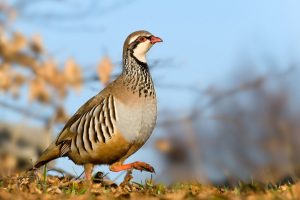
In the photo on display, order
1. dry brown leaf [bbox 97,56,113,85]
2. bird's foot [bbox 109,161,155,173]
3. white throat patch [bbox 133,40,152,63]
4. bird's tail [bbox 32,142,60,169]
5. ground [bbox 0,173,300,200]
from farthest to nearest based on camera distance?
dry brown leaf [bbox 97,56,113,85]
white throat patch [bbox 133,40,152,63]
bird's tail [bbox 32,142,60,169]
bird's foot [bbox 109,161,155,173]
ground [bbox 0,173,300,200]

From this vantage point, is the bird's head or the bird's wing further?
the bird's head

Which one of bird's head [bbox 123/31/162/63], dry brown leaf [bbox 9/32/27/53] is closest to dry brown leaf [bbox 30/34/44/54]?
dry brown leaf [bbox 9/32/27/53]

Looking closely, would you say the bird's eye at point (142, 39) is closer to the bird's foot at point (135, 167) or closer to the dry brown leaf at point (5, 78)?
the bird's foot at point (135, 167)

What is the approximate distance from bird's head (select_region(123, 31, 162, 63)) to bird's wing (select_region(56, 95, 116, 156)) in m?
0.57

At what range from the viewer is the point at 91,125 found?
19.8 feet

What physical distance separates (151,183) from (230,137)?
30.1 metres

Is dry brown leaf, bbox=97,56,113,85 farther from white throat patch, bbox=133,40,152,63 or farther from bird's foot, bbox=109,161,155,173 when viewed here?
bird's foot, bbox=109,161,155,173

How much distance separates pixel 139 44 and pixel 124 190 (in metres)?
1.75

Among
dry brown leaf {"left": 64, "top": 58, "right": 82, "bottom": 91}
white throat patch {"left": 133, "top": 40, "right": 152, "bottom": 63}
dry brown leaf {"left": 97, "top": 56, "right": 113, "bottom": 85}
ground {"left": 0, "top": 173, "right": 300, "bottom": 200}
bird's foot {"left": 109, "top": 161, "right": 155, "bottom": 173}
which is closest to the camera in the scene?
ground {"left": 0, "top": 173, "right": 300, "bottom": 200}

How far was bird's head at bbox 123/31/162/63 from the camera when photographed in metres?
6.36

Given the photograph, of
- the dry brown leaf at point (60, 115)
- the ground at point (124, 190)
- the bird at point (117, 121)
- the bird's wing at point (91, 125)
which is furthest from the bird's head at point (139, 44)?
the dry brown leaf at point (60, 115)

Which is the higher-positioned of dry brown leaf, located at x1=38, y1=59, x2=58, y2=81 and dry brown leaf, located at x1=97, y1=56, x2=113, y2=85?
dry brown leaf, located at x1=38, y1=59, x2=58, y2=81

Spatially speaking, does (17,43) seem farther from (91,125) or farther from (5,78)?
(91,125)

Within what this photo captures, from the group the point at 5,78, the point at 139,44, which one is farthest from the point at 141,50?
the point at 5,78
